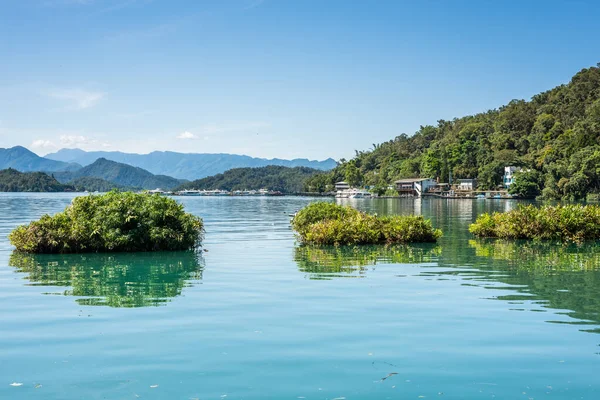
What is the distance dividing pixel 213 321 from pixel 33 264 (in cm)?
1158

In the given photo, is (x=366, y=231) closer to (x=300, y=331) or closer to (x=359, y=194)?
(x=300, y=331)

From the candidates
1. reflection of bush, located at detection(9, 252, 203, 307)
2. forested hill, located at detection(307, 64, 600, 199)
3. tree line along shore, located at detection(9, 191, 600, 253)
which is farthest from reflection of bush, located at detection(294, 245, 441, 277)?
forested hill, located at detection(307, 64, 600, 199)

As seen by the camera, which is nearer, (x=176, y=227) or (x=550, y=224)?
(x=176, y=227)

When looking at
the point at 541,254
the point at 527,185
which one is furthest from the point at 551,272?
the point at 527,185

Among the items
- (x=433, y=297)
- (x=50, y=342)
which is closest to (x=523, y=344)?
(x=433, y=297)

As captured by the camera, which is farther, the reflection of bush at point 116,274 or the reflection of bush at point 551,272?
the reflection of bush at point 116,274

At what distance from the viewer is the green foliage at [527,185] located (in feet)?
393

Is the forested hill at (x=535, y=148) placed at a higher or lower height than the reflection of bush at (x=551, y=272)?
higher

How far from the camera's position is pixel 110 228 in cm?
2359

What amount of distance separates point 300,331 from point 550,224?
21.3 metres

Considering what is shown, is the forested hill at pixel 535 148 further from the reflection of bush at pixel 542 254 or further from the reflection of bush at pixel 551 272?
the reflection of bush at pixel 551 272

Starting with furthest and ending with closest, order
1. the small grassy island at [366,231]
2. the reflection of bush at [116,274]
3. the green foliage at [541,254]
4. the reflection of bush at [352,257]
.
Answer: the small grassy island at [366,231]
the green foliage at [541,254]
the reflection of bush at [352,257]
the reflection of bush at [116,274]

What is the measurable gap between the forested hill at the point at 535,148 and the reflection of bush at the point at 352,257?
8774 cm

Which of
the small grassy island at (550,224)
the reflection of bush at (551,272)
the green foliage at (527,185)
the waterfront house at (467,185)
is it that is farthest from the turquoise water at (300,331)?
the waterfront house at (467,185)
